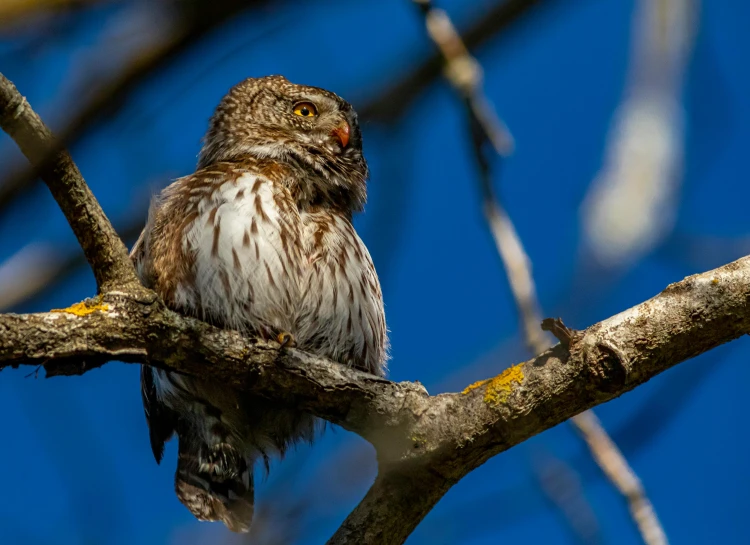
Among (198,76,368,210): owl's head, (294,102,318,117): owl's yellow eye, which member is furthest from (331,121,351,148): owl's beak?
(294,102,318,117): owl's yellow eye

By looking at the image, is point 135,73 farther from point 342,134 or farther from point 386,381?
point 342,134

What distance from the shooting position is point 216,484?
4.63m

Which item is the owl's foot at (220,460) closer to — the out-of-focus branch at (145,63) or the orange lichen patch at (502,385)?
the orange lichen patch at (502,385)

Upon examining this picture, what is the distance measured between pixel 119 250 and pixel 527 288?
1616mm

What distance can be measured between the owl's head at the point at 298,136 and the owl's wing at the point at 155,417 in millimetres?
1385

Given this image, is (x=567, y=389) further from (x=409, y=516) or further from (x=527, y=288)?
(x=409, y=516)

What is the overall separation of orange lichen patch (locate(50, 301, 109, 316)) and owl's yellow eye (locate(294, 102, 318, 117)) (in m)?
3.02

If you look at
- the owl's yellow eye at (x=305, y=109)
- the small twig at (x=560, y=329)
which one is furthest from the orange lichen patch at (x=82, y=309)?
the owl's yellow eye at (x=305, y=109)

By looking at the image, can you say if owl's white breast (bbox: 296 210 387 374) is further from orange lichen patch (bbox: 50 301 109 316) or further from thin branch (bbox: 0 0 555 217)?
thin branch (bbox: 0 0 555 217)

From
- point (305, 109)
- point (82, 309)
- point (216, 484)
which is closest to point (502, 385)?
point (82, 309)

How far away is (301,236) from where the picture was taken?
4.56 meters

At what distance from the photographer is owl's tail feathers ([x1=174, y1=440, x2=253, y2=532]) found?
4.55m

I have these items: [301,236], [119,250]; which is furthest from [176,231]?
[119,250]

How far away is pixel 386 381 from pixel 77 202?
4.93 ft
